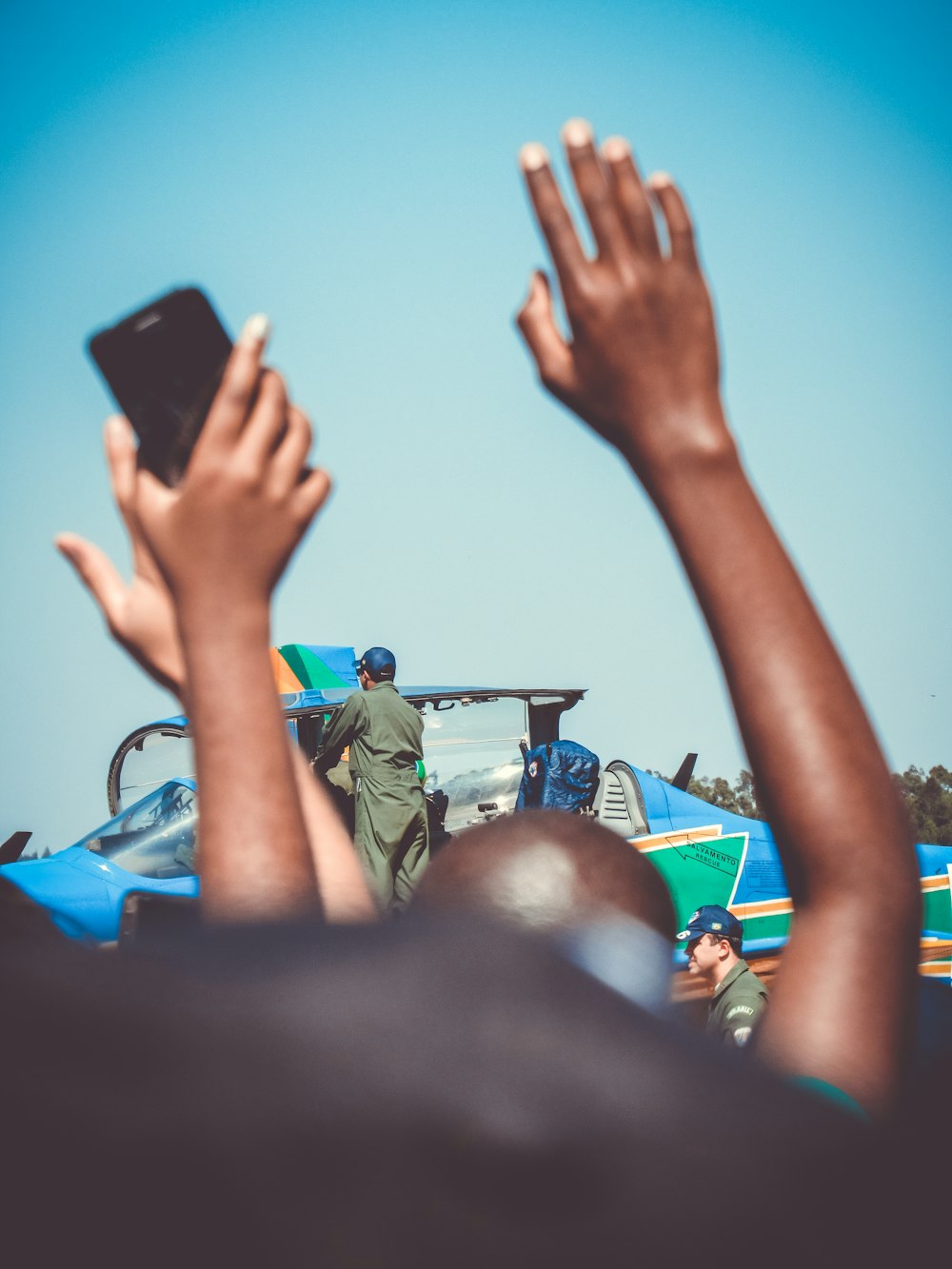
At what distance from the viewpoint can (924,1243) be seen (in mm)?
289

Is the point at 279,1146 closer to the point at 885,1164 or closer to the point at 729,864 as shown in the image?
the point at 885,1164

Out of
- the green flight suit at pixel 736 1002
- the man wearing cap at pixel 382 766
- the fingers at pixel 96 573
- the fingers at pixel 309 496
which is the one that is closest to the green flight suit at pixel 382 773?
the man wearing cap at pixel 382 766

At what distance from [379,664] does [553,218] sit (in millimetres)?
6134

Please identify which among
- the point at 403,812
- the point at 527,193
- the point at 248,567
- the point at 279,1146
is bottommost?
the point at 403,812

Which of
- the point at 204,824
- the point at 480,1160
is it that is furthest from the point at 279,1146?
the point at 204,824

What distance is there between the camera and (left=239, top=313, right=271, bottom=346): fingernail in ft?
2.43

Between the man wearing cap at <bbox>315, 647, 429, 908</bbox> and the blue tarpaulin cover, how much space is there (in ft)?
2.91

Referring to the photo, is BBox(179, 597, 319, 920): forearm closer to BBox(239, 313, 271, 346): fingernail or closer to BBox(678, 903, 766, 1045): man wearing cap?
BBox(239, 313, 271, 346): fingernail

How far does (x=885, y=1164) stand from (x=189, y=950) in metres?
0.24

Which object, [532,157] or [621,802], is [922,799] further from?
[532,157]

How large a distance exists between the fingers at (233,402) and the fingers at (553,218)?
0.25 metres

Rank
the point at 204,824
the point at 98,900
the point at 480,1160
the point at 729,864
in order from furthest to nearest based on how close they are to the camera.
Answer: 1. the point at 729,864
2. the point at 98,900
3. the point at 204,824
4. the point at 480,1160

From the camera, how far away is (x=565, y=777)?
6.57 metres

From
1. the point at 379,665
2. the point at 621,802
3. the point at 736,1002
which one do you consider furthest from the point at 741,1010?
the point at 379,665
